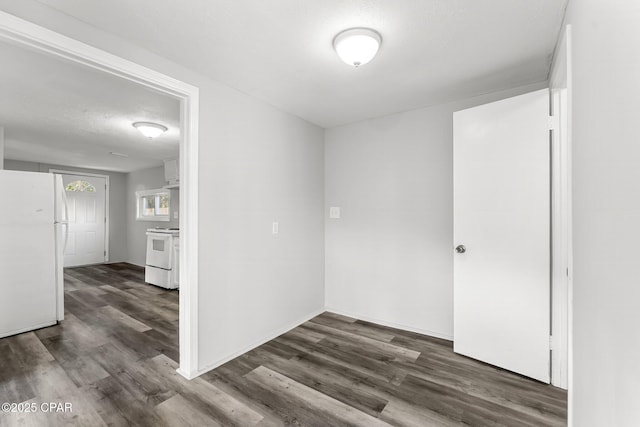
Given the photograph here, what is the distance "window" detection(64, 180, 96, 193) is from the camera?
6.38 metres

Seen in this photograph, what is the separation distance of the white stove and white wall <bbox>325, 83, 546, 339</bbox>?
9.05 feet

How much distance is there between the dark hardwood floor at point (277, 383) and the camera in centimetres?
174

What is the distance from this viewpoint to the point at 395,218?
3.09 m

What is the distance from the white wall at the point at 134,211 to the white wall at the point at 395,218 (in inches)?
163

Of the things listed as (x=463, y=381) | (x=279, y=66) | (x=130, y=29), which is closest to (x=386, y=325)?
(x=463, y=381)

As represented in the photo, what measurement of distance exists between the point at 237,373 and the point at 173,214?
4.75m

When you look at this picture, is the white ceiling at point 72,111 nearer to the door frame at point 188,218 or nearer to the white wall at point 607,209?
the door frame at point 188,218

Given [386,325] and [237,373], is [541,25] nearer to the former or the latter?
[386,325]

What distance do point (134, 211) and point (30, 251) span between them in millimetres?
4170

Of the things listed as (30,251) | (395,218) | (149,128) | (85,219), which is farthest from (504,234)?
(85,219)

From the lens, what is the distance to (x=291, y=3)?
1.48 m

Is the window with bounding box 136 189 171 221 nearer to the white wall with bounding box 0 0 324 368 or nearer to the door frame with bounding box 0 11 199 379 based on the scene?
the white wall with bounding box 0 0 324 368

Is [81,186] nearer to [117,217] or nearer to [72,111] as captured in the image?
[117,217]

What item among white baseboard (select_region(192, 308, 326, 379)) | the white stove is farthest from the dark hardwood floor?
the white stove
